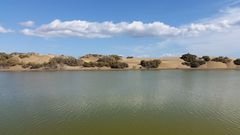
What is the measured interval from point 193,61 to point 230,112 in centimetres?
8238

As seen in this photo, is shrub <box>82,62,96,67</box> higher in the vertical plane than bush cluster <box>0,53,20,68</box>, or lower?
lower

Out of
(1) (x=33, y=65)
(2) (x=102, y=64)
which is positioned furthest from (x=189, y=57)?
(1) (x=33, y=65)

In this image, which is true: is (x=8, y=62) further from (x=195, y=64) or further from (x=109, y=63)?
(x=195, y=64)

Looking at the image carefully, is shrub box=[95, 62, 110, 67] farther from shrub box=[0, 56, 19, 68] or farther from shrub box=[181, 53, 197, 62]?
shrub box=[181, 53, 197, 62]

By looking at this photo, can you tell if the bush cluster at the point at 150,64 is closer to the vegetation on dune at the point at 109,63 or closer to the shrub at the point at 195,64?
the vegetation on dune at the point at 109,63

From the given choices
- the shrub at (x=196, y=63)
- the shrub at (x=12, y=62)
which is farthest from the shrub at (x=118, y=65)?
the shrub at (x=12, y=62)

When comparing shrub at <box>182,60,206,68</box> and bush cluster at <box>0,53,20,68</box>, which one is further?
shrub at <box>182,60,206,68</box>

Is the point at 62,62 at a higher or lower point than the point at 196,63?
higher

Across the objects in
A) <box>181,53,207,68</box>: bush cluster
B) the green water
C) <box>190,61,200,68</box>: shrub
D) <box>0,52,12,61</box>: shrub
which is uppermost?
<box>0,52,12,61</box>: shrub

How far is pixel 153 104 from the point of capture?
1152 inches

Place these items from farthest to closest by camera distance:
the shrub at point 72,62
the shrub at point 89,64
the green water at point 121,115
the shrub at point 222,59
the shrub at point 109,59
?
the shrub at point 222,59 → the shrub at point 109,59 → the shrub at point 72,62 → the shrub at point 89,64 → the green water at point 121,115

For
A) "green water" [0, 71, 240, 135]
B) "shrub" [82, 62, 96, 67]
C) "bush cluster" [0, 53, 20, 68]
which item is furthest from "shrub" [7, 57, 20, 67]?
"green water" [0, 71, 240, 135]

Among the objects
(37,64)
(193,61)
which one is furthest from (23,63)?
(193,61)

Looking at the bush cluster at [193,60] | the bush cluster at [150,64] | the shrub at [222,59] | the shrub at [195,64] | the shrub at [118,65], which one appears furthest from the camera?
the shrub at [222,59]
